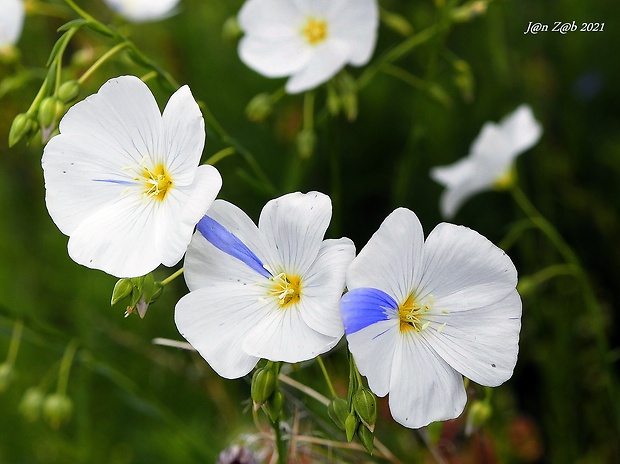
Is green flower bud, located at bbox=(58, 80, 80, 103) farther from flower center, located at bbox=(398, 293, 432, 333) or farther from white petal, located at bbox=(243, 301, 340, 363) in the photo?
flower center, located at bbox=(398, 293, 432, 333)

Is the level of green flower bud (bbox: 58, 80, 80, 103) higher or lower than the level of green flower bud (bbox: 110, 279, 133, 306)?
higher

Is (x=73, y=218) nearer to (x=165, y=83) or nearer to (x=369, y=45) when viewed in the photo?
(x=165, y=83)

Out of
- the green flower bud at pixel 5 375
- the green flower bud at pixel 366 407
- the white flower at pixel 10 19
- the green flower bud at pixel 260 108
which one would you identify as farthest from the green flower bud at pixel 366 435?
the white flower at pixel 10 19

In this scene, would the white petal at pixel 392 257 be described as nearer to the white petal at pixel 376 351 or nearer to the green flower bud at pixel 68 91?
the white petal at pixel 376 351

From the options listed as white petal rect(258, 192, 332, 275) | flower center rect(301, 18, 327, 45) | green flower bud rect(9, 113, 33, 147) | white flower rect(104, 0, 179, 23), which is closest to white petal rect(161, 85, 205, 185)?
white petal rect(258, 192, 332, 275)

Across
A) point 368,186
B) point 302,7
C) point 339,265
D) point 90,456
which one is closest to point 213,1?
point 368,186

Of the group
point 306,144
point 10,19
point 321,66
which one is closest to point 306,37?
point 321,66
